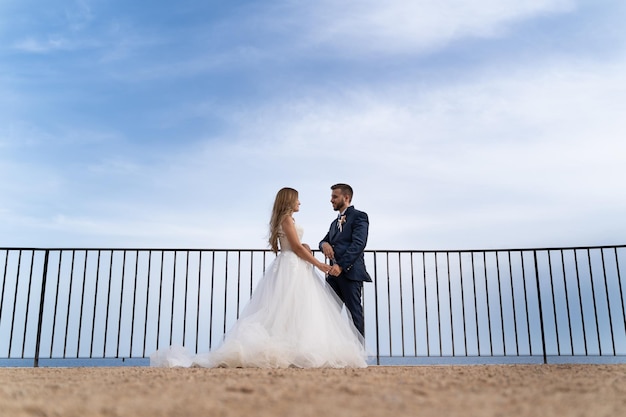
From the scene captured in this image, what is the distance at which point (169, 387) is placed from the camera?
2.90 metres

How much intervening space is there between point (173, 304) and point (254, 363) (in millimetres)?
2364

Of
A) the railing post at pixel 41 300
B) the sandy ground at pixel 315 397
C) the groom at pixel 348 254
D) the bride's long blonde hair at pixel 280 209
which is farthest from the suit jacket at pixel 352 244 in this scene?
the railing post at pixel 41 300

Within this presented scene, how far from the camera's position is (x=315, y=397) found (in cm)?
248

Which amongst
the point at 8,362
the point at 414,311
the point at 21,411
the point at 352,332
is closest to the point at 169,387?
the point at 21,411

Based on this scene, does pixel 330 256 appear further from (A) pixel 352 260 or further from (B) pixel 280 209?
(B) pixel 280 209

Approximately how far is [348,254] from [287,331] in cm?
104

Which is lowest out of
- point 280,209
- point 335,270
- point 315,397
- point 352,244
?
point 315,397

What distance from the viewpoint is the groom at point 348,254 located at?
5340 mm

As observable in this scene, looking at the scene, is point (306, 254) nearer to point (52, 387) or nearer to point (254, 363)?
point (254, 363)

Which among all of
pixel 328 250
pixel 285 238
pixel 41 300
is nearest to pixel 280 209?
pixel 285 238

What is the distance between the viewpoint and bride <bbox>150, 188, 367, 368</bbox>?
447cm

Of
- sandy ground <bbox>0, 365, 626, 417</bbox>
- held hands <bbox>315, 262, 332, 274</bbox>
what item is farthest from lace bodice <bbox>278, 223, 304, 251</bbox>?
sandy ground <bbox>0, 365, 626, 417</bbox>

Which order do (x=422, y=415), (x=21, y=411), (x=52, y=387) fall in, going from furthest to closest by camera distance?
1. (x=52, y=387)
2. (x=21, y=411)
3. (x=422, y=415)

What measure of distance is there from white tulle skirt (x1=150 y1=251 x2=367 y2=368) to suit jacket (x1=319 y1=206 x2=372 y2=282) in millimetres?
309
